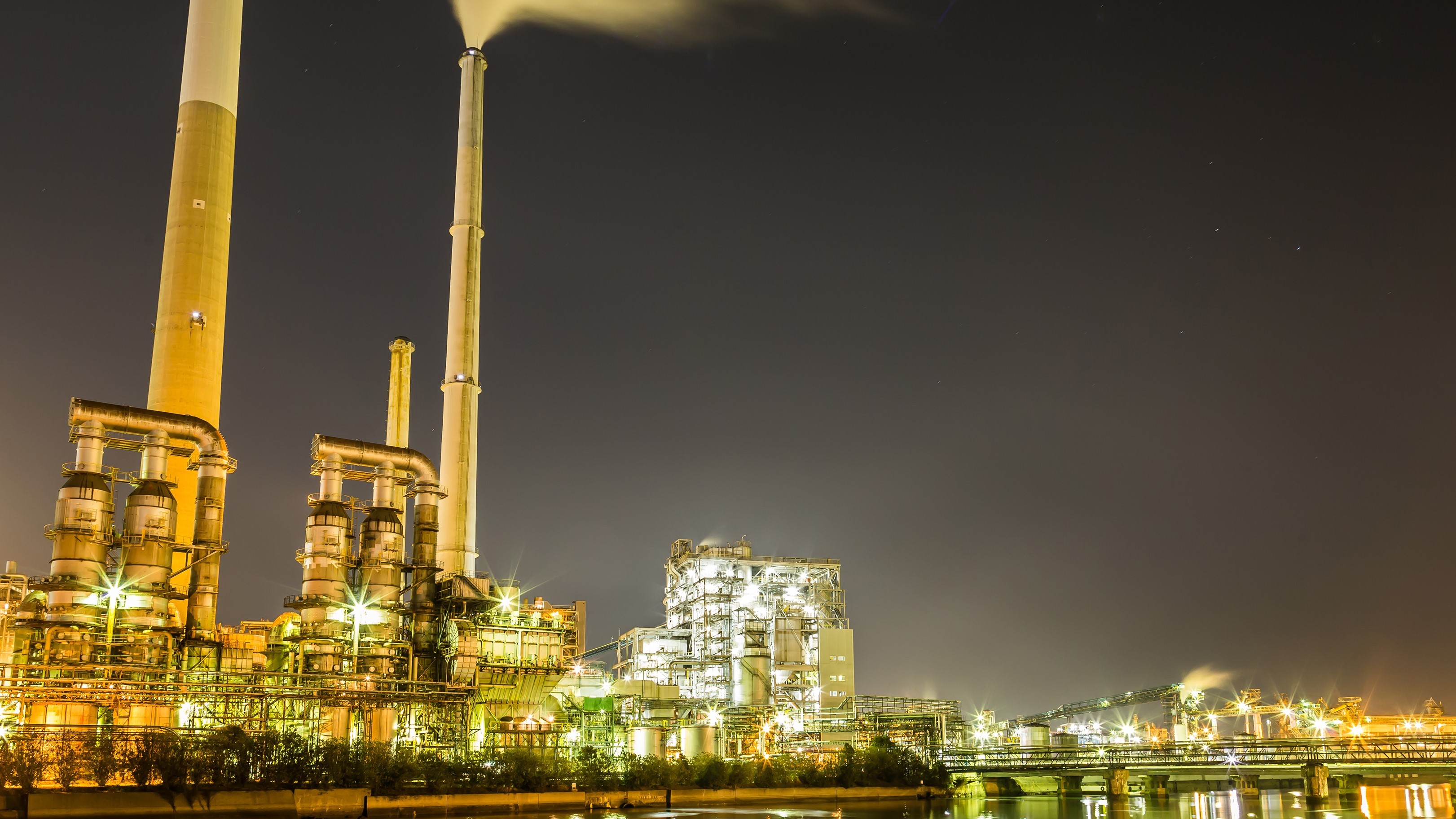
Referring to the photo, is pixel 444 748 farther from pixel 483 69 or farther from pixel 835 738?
pixel 483 69

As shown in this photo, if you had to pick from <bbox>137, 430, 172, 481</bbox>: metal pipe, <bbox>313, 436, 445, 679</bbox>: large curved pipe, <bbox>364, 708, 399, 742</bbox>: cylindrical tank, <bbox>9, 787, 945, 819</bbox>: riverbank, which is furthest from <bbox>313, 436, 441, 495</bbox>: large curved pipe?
<bbox>9, 787, 945, 819</bbox>: riverbank

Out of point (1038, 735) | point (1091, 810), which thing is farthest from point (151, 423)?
point (1038, 735)

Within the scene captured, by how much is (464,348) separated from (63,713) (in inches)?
1406

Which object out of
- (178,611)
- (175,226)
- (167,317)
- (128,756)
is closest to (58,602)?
(178,611)

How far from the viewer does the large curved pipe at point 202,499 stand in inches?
2242

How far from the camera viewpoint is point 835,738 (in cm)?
8744

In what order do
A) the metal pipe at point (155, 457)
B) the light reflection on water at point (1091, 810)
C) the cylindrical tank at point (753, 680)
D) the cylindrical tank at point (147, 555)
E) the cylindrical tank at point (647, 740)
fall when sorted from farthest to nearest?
1. the cylindrical tank at point (753, 680)
2. the cylindrical tank at point (647, 740)
3. the metal pipe at point (155, 457)
4. the cylindrical tank at point (147, 555)
5. the light reflection on water at point (1091, 810)

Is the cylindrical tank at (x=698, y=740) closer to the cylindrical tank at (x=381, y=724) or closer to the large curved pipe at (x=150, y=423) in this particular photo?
the cylindrical tank at (x=381, y=724)

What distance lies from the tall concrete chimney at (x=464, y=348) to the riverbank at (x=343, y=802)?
84.5 ft

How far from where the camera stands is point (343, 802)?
46.0 m

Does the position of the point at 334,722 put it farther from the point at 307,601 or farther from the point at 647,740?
the point at 647,740

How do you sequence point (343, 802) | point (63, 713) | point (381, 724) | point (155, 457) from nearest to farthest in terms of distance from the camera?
point (343, 802) → point (63, 713) → point (381, 724) → point (155, 457)

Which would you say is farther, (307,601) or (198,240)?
(198,240)

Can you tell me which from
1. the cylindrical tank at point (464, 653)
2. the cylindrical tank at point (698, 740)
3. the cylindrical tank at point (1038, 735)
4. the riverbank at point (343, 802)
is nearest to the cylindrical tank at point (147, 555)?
the riverbank at point (343, 802)
